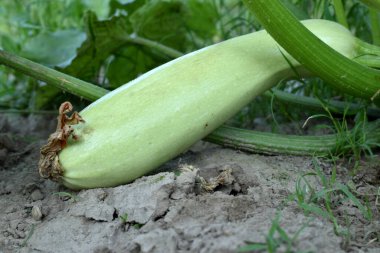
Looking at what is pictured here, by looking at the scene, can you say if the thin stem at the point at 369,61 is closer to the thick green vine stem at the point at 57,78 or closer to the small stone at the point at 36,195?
the thick green vine stem at the point at 57,78

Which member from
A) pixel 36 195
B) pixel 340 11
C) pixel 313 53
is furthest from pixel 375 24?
pixel 36 195

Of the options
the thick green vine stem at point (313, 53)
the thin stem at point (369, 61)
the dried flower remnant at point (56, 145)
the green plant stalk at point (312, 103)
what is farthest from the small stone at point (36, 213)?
the thin stem at point (369, 61)

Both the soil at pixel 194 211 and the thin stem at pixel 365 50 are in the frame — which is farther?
the thin stem at pixel 365 50

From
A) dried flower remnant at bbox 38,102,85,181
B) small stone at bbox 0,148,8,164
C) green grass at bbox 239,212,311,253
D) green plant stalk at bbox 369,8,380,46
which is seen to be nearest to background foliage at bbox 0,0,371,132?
green plant stalk at bbox 369,8,380,46

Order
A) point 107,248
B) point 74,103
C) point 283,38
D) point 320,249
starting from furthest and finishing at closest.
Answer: point 74,103 → point 283,38 → point 107,248 → point 320,249

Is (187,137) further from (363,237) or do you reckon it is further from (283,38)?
(363,237)

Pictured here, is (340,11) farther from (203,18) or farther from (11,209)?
(11,209)

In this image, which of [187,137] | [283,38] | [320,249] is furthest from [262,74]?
[320,249]
